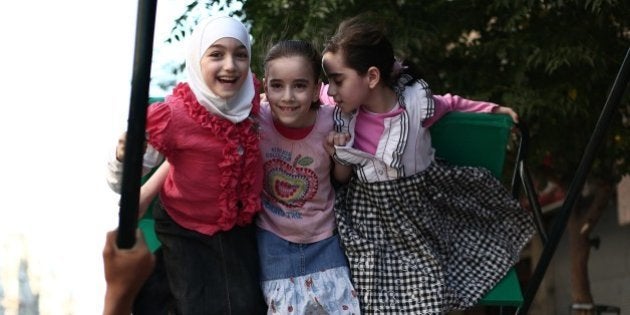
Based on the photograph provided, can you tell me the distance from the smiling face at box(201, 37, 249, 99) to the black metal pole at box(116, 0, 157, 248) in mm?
1334

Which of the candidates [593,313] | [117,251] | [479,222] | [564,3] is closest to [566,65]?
[564,3]

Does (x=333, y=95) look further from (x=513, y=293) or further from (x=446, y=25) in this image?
(x=446, y=25)

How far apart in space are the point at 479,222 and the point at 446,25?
3.34 metres

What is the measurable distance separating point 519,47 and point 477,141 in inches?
118

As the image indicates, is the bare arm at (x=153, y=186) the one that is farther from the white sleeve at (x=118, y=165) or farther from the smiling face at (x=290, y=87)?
the smiling face at (x=290, y=87)

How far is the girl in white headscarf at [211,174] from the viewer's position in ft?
10.3

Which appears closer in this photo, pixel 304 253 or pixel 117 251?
pixel 117 251

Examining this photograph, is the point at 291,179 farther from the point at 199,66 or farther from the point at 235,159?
the point at 199,66

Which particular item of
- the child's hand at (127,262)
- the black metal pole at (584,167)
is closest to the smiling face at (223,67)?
the black metal pole at (584,167)

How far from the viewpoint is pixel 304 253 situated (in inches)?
132

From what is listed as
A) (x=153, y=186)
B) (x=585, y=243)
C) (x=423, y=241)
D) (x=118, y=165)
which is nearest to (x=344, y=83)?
(x=423, y=241)

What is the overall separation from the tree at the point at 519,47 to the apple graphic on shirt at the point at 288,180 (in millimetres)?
2497

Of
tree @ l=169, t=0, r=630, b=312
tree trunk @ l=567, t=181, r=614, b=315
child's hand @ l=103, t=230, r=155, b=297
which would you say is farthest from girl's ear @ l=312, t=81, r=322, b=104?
tree trunk @ l=567, t=181, r=614, b=315

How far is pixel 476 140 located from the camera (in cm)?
369
